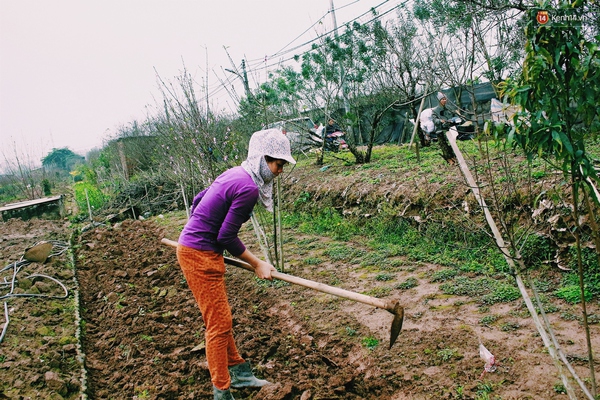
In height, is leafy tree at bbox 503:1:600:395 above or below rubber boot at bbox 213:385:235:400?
above

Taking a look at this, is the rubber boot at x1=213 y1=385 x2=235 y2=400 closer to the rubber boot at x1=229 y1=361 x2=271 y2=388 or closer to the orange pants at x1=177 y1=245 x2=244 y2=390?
the orange pants at x1=177 y1=245 x2=244 y2=390

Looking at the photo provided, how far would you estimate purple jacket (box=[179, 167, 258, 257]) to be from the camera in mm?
2756

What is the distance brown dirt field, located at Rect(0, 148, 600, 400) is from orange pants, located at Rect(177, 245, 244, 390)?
16.6 inches

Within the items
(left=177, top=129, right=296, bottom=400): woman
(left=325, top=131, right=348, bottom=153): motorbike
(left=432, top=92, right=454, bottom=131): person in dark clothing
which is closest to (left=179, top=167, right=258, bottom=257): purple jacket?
A: (left=177, top=129, right=296, bottom=400): woman

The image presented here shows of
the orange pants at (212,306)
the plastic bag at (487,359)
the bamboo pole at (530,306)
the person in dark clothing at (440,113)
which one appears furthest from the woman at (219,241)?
the person in dark clothing at (440,113)

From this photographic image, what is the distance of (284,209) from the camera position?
384 inches

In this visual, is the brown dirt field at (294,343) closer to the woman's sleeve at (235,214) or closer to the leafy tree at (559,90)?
the woman's sleeve at (235,214)

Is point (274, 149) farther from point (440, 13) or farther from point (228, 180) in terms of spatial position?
point (440, 13)

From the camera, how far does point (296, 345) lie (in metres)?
3.82

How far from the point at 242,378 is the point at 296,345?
2.47 feet

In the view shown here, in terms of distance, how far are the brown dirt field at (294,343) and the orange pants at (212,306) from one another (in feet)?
1.38

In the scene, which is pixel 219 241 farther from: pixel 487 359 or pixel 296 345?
pixel 487 359

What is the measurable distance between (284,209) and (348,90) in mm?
4088

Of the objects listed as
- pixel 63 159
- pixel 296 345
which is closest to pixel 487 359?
pixel 296 345
